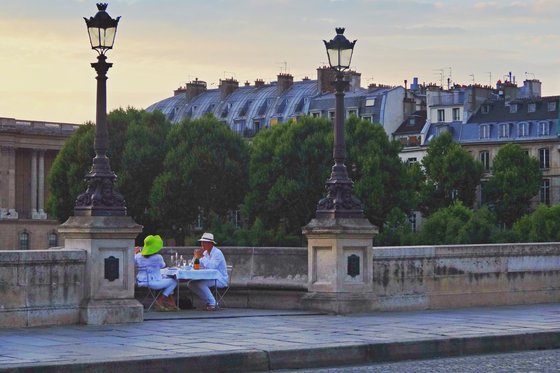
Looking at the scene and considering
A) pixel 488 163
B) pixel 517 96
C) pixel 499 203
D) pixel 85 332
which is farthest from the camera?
pixel 517 96

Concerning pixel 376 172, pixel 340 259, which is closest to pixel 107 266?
pixel 340 259

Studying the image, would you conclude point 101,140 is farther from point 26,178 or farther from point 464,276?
point 26,178

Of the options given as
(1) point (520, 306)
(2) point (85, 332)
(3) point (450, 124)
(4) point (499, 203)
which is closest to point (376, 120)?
(3) point (450, 124)

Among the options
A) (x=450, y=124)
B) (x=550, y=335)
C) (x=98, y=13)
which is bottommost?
(x=550, y=335)

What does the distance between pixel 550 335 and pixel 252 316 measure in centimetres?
534

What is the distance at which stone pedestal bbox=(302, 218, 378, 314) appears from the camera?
24.7m

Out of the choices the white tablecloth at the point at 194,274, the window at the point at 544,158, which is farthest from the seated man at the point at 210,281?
the window at the point at 544,158

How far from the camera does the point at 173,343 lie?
1852 centimetres

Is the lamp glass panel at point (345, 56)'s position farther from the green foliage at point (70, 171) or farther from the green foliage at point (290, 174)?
the green foliage at point (70, 171)

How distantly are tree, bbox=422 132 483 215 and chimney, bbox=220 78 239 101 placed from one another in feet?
138

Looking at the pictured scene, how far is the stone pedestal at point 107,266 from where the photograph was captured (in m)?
22.0

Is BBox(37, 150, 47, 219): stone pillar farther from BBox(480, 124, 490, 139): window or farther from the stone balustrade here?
the stone balustrade

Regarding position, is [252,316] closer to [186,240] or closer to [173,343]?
[173,343]

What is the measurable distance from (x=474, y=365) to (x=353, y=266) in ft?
23.0
